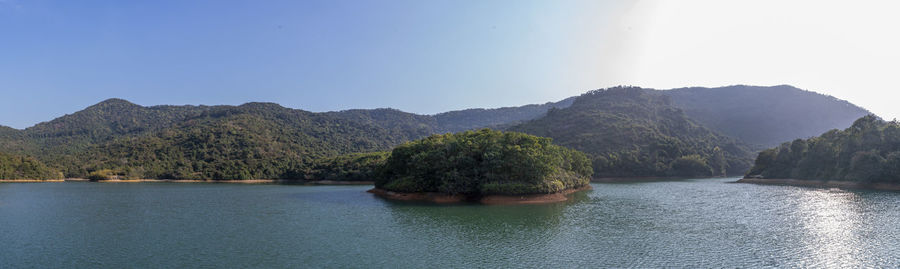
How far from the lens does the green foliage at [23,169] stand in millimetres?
102750

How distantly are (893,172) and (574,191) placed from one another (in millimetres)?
40995

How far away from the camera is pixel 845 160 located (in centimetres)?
6738

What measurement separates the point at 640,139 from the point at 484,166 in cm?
8735

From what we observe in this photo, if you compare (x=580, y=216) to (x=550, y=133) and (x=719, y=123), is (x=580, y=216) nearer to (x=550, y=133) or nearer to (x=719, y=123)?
(x=550, y=133)

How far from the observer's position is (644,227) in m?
31.2

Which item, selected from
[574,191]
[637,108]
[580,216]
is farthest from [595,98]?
[580,216]

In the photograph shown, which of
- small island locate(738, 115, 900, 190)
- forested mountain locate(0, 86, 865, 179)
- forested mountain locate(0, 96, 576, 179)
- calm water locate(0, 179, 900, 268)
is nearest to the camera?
calm water locate(0, 179, 900, 268)

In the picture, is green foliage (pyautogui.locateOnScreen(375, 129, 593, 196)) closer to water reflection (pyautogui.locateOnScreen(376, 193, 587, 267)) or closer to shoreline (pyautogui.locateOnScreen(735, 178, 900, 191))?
water reflection (pyautogui.locateOnScreen(376, 193, 587, 267))

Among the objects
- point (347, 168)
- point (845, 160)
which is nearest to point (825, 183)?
point (845, 160)

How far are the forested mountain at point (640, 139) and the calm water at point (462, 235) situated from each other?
63.4m

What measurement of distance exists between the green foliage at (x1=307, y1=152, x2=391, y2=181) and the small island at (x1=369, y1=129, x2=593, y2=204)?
42023 millimetres

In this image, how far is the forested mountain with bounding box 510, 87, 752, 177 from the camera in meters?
109

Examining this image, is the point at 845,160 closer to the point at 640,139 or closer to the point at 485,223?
the point at 640,139

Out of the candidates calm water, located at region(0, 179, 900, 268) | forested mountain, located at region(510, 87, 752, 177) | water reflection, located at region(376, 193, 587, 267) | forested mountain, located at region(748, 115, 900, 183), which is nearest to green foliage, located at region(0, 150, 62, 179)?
calm water, located at region(0, 179, 900, 268)
